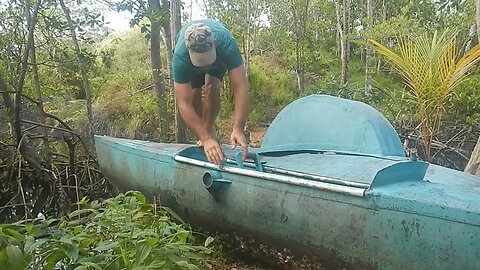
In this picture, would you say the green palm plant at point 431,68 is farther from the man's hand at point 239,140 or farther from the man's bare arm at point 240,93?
the man's hand at point 239,140

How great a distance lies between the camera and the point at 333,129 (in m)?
A: 3.42

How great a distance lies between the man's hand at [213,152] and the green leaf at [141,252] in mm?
1230

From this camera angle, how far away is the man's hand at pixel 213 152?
10.6 ft

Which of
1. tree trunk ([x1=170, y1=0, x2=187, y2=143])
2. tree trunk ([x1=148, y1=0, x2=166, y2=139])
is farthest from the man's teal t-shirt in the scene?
tree trunk ([x1=170, y1=0, x2=187, y2=143])

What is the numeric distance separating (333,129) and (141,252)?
1819mm

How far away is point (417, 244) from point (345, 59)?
8104 millimetres

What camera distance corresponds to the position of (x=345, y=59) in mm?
9852

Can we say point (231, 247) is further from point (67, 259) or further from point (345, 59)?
point (345, 59)

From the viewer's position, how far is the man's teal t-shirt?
338 cm

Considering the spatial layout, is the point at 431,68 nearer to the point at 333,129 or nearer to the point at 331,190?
the point at 333,129

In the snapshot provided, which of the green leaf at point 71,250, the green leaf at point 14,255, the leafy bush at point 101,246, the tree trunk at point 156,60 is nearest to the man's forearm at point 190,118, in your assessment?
the leafy bush at point 101,246

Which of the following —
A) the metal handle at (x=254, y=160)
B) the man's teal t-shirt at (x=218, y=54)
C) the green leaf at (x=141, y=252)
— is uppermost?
the man's teal t-shirt at (x=218, y=54)

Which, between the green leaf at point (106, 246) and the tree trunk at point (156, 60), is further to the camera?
the tree trunk at point (156, 60)

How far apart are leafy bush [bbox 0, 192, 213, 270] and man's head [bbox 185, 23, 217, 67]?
3.74 ft
